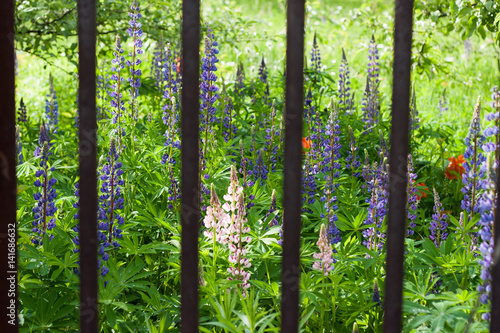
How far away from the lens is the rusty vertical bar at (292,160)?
1339 mm

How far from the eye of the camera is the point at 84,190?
53.9 inches

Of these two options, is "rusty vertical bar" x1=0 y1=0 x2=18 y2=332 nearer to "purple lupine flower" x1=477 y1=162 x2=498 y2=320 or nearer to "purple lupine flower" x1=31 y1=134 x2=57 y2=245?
"purple lupine flower" x1=31 y1=134 x2=57 y2=245

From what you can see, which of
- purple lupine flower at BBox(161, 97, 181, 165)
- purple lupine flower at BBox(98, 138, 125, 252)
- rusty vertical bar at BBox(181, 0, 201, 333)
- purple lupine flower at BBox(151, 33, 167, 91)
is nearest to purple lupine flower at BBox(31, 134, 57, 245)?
purple lupine flower at BBox(98, 138, 125, 252)

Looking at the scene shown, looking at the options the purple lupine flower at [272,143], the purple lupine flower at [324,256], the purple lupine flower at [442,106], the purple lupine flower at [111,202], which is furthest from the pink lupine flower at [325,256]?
the purple lupine flower at [442,106]

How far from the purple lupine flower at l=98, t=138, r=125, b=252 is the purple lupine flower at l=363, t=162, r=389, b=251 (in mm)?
1109

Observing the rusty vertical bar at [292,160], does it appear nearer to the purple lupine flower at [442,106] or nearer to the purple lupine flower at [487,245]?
the purple lupine flower at [487,245]

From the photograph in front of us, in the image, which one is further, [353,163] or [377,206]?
[353,163]

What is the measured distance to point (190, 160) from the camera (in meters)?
1.36

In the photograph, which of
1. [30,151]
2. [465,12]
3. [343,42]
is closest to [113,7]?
[30,151]

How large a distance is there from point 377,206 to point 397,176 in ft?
4.43

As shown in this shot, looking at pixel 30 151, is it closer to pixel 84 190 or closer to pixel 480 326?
pixel 84 190

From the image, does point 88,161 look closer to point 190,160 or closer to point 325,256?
point 190,160

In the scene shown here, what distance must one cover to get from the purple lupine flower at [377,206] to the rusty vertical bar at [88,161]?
1.50 m

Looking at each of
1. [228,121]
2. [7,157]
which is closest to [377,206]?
[228,121]
